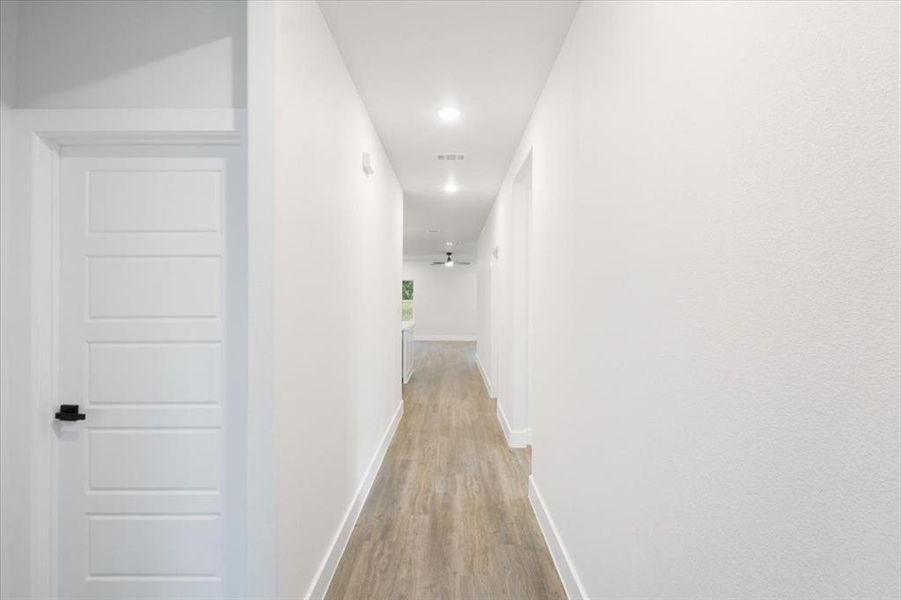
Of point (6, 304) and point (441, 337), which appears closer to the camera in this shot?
point (6, 304)

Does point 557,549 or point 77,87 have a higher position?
point 77,87

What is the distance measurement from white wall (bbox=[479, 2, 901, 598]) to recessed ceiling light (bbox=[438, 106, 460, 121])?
5.04 feet

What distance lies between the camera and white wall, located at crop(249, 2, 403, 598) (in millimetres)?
1545

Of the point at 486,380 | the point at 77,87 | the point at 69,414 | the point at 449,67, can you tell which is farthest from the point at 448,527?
the point at 486,380

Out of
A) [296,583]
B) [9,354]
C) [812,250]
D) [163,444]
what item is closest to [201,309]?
[163,444]

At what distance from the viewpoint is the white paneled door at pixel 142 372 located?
5.90ft

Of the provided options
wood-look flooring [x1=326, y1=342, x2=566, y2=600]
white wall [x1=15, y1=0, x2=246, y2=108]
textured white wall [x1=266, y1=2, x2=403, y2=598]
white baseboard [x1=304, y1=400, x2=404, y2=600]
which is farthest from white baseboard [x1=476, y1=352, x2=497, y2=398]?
white wall [x1=15, y1=0, x2=246, y2=108]

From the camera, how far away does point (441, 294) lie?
45.5ft

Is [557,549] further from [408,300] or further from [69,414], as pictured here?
[408,300]

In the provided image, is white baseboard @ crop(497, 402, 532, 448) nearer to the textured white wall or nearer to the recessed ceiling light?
the textured white wall

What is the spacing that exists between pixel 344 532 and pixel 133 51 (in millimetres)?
2488

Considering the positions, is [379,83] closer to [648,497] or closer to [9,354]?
[9,354]

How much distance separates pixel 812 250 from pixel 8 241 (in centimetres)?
256

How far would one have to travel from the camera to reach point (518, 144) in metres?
3.78
